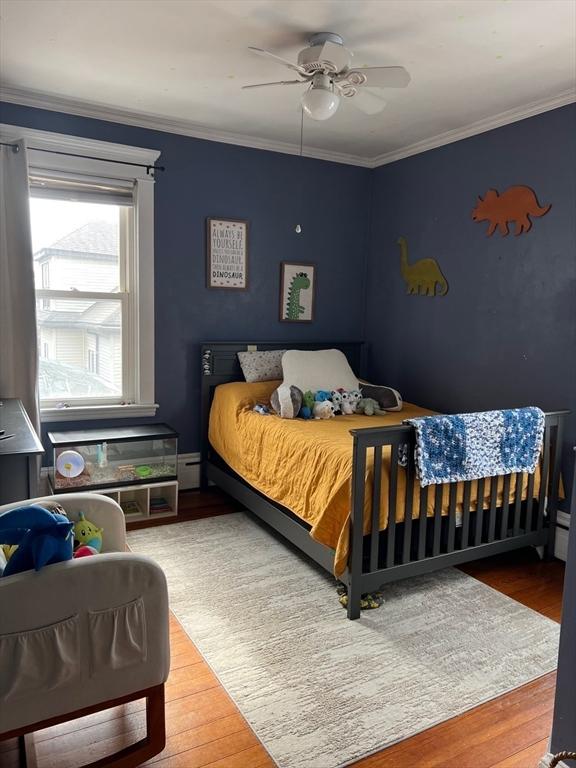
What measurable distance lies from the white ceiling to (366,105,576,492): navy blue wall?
0.24 metres

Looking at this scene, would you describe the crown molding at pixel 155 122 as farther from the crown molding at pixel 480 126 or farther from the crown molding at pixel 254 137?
the crown molding at pixel 480 126

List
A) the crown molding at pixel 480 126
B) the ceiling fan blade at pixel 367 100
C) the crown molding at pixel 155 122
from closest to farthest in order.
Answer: the ceiling fan blade at pixel 367 100 < the crown molding at pixel 480 126 < the crown molding at pixel 155 122

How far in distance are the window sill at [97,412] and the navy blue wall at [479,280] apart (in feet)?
5.97

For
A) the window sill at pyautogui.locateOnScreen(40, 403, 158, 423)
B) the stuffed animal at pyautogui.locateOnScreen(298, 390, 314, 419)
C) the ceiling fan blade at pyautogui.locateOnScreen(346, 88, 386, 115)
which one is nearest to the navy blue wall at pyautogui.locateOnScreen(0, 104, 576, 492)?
the window sill at pyautogui.locateOnScreen(40, 403, 158, 423)

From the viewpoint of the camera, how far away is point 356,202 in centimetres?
447

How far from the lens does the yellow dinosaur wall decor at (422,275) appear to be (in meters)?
3.87

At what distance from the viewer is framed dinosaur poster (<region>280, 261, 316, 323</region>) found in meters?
4.24

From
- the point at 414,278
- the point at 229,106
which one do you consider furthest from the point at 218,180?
the point at 414,278

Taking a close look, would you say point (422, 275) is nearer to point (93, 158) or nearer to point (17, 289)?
point (93, 158)

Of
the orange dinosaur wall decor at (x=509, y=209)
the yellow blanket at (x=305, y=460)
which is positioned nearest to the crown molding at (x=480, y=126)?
the orange dinosaur wall decor at (x=509, y=209)

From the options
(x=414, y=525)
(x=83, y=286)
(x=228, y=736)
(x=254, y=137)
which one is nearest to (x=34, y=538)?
(x=228, y=736)

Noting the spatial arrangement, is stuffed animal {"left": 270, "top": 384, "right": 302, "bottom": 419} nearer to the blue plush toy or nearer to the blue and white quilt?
the blue and white quilt

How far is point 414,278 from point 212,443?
1845 mm

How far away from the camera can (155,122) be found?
11.9 ft
